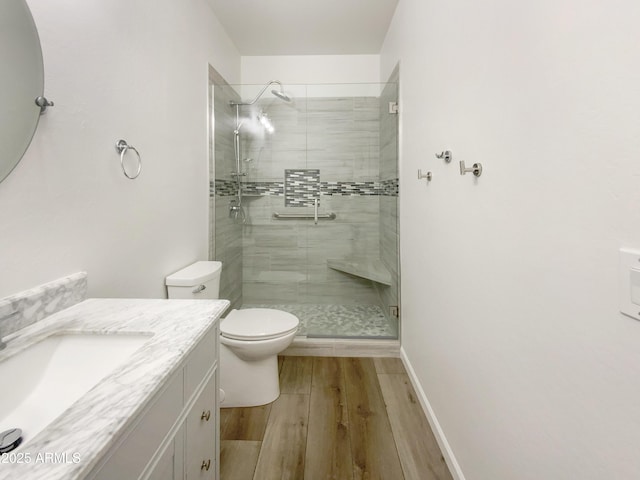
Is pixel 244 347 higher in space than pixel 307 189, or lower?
lower

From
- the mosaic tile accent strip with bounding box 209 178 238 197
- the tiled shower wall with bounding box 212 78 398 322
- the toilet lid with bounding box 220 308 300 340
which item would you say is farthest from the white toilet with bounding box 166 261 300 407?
the tiled shower wall with bounding box 212 78 398 322

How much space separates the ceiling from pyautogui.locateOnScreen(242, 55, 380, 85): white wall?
6 cm

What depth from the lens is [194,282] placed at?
5.46 feet

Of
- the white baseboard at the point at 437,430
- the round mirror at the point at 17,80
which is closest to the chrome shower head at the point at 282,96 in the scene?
the round mirror at the point at 17,80

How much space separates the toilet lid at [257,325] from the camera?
5.62 ft

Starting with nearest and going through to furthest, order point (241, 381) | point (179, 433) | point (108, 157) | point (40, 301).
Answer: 1. point (179, 433)
2. point (40, 301)
3. point (108, 157)
4. point (241, 381)

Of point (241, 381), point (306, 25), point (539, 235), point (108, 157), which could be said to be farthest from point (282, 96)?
point (539, 235)

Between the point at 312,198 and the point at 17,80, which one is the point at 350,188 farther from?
the point at 17,80

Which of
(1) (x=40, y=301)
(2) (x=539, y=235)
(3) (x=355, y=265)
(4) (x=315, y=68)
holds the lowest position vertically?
(3) (x=355, y=265)

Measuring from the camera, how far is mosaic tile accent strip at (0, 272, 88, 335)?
0.80 metres

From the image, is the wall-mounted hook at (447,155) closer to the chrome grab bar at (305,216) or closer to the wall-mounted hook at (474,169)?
the wall-mounted hook at (474,169)

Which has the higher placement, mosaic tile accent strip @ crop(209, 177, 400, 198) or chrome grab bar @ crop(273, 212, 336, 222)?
mosaic tile accent strip @ crop(209, 177, 400, 198)

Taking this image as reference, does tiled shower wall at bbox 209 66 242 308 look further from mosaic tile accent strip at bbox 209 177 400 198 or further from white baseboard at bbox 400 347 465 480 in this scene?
white baseboard at bbox 400 347 465 480

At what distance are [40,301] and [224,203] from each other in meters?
1.75
